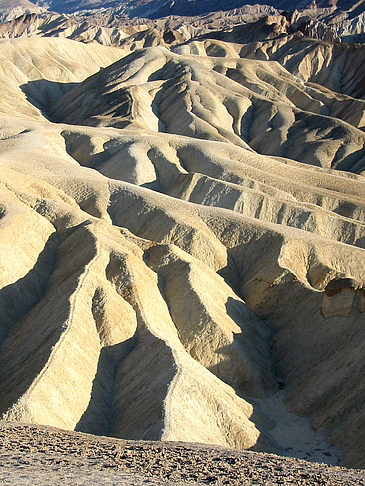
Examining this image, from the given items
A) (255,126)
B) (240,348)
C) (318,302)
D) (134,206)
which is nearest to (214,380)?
(240,348)

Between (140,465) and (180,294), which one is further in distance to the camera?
(180,294)

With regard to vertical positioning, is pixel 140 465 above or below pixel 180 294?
above

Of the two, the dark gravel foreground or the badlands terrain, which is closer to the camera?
the dark gravel foreground

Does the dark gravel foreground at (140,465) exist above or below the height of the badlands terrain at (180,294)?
above

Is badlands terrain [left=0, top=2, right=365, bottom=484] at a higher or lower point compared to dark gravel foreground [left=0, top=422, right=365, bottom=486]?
lower

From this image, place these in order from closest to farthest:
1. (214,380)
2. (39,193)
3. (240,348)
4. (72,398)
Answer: (72,398), (214,380), (240,348), (39,193)

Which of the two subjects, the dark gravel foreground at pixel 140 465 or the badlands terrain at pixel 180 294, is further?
the badlands terrain at pixel 180 294

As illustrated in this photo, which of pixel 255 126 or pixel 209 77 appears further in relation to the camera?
pixel 209 77

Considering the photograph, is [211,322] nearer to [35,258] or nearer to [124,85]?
[35,258]
